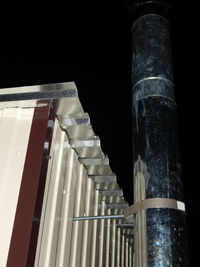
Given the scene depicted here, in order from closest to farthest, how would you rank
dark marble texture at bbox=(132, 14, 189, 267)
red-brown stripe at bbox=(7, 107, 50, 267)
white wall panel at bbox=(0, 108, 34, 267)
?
dark marble texture at bbox=(132, 14, 189, 267) < red-brown stripe at bbox=(7, 107, 50, 267) < white wall panel at bbox=(0, 108, 34, 267)

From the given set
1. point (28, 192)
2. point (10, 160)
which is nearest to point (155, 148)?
point (28, 192)

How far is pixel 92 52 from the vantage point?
21.0ft

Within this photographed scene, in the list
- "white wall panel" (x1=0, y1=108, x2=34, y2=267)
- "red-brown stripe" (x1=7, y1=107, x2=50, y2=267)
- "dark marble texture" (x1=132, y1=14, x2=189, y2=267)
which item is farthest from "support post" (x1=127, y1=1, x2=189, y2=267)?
"white wall panel" (x1=0, y1=108, x2=34, y2=267)

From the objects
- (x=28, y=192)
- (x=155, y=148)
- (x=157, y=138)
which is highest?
(x=157, y=138)

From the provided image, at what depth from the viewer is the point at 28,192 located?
3.25m

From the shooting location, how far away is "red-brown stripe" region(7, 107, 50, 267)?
2980 millimetres

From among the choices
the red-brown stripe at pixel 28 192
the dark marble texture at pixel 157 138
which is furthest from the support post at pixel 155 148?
the red-brown stripe at pixel 28 192

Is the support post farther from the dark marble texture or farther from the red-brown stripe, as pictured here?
the red-brown stripe

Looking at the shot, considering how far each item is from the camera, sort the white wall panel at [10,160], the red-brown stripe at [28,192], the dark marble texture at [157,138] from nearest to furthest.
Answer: the dark marble texture at [157,138], the red-brown stripe at [28,192], the white wall panel at [10,160]

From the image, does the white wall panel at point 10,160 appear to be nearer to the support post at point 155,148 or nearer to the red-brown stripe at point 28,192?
the red-brown stripe at point 28,192

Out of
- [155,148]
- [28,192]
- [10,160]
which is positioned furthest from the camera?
[10,160]

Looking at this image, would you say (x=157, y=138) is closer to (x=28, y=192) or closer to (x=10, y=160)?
(x=28, y=192)

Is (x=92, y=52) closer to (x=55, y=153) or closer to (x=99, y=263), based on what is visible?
(x=55, y=153)

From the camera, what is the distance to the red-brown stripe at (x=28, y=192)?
298 centimetres
